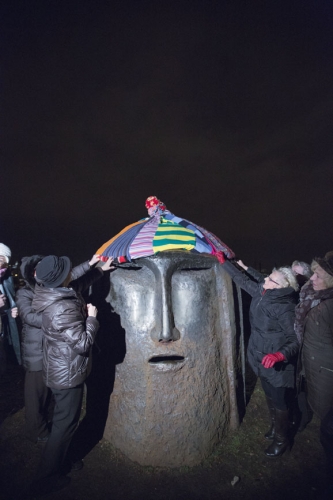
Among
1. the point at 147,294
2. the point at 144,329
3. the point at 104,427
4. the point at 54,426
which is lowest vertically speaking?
the point at 104,427

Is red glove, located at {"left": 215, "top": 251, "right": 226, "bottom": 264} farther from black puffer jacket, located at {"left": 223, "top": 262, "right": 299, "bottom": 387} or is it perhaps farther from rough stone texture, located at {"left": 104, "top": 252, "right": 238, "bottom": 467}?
black puffer jacket, located at {"left": 223, "top": 262, "right": 299, "bottom": 387}

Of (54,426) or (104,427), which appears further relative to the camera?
(104,427)

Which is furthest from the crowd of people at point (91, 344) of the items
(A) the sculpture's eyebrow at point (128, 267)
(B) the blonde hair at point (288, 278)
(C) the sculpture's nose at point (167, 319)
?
(C) the sculpture's nose at point (167, 319)

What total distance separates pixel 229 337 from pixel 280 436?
116 centimetres

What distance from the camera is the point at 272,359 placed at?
9.76 ft

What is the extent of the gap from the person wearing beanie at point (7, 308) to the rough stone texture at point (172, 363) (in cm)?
157

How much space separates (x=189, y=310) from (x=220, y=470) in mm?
1638

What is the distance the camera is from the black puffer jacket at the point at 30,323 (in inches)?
127

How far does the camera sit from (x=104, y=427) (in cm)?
359

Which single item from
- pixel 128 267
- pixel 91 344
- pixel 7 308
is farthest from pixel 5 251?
pixel 91 344

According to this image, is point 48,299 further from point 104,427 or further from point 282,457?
point 282,457

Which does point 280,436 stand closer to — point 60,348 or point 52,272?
point 60,348

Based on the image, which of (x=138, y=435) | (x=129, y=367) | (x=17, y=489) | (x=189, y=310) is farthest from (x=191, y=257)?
(x=17, y=489)

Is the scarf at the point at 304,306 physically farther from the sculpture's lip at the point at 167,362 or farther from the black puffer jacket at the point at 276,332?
the sculpture's lip at the point at 167,362
